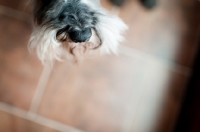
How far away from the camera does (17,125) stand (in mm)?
1270

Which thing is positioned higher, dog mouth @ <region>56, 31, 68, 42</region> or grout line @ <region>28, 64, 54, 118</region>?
dog mouth @ <region>56, 31, 68, 42</region>

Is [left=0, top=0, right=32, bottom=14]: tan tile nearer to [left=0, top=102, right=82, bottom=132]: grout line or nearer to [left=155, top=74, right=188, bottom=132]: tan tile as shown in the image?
[left=0, top=102, right=82, bottom=132]: grout line

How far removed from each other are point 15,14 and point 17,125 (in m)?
0.50

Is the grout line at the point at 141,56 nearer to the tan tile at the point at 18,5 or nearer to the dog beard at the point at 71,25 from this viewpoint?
the dog beard at the point at 71,25

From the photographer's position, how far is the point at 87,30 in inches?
35.1

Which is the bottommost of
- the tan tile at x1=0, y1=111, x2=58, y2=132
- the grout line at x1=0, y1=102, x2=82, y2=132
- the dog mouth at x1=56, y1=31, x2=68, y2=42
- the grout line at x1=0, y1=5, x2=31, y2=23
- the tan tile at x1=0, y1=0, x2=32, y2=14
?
the tan tile at x1=0, y1=111, x2=58, y2=132

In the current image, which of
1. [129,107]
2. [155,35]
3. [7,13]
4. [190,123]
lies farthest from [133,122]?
[7,13]

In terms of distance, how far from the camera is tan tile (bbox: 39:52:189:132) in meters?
1.26

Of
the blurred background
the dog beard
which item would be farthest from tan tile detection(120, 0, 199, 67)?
the dog beard

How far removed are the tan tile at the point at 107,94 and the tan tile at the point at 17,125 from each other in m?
0.06

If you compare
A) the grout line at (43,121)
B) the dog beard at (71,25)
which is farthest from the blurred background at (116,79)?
the dog beard at (71,25)

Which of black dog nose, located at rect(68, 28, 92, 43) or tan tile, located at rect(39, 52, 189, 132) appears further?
tan tile, located at rect(39, 52, 189, 132)

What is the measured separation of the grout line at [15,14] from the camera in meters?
1.33

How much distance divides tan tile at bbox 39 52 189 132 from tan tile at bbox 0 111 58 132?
0.06 meters
